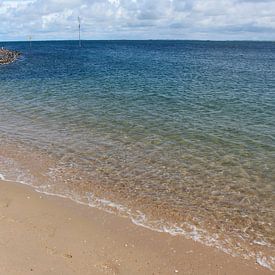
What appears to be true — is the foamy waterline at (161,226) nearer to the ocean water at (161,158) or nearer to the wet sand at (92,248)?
the ocean water at (161,158)

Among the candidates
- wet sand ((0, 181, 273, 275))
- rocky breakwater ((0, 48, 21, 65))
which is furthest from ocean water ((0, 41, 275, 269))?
rocky breakwater ((0, 48, 21, 65))

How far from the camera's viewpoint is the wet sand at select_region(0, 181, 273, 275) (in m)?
→ 9.00

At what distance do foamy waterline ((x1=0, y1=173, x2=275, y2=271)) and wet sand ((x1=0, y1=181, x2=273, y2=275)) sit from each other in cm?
22

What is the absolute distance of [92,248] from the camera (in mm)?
9844

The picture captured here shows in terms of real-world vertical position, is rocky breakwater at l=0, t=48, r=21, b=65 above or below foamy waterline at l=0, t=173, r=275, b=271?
above

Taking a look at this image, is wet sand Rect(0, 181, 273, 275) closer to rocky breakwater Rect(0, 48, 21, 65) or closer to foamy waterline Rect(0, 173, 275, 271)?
foamy waterline Rect(0, 173, 275, 271)

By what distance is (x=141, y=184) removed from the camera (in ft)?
46.9

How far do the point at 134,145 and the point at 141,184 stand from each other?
4.95m

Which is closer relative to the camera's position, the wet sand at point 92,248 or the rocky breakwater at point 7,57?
the wet sand at point 92,248

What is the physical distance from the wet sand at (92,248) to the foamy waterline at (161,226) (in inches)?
8.9

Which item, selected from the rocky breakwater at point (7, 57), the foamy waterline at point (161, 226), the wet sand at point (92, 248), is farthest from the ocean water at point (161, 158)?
the rocky breakwater at point (7, 57)

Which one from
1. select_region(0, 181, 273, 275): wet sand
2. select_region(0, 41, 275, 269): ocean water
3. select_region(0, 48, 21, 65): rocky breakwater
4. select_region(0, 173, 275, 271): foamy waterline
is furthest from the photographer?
select_region(0, 48, 21, 65): rocky breakwater

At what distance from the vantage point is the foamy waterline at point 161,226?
9859mm

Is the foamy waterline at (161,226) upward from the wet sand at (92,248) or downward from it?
downward
